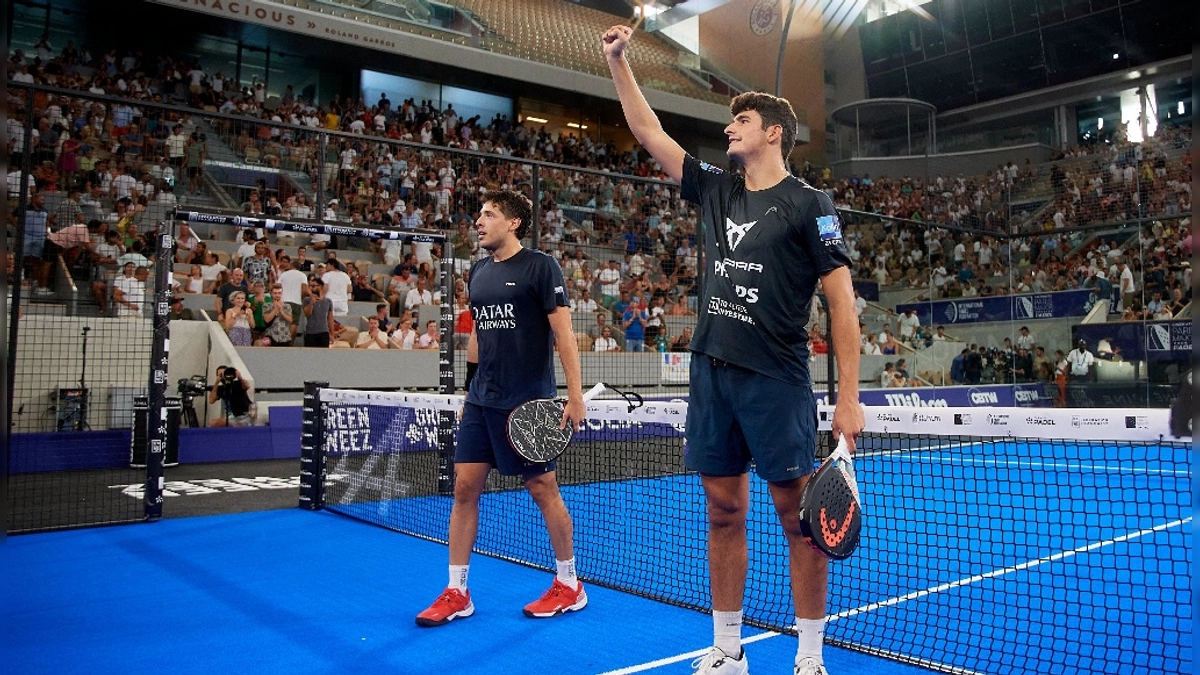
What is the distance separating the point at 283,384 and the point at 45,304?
341cm

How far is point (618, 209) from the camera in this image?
1415cm

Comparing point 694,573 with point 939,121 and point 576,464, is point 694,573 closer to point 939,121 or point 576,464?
point 576,464

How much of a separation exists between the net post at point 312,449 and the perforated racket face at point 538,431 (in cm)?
414

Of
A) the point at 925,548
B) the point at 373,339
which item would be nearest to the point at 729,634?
the point at 925,548

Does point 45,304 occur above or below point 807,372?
above

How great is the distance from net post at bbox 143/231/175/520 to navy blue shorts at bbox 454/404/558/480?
373cm

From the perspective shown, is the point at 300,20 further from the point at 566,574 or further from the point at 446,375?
the point at 566,574

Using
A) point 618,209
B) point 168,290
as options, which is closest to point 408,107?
point 618,209

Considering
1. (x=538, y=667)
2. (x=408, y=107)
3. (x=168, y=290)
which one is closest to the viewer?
(x=538, y=667)

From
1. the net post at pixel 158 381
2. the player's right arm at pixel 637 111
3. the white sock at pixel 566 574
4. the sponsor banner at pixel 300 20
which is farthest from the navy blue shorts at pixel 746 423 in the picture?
the sponsor banner at pixel 300 20

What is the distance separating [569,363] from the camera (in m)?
4.83

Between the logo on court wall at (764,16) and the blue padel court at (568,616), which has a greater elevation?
the logo on court wall at (764,16)

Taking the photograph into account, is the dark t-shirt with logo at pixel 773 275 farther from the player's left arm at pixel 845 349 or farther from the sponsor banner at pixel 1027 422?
the sponsor banner at pixel 1027 422

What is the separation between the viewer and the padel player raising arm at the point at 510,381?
4809 millimetres
